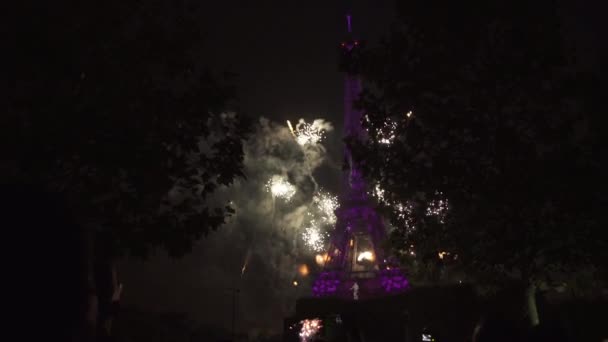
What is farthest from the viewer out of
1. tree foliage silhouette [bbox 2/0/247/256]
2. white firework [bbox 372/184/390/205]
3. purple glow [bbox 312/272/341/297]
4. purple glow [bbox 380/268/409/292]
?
purple glow [bbox 312/272/341/297]

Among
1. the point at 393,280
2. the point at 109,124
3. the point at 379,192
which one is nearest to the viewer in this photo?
the point at 109,124

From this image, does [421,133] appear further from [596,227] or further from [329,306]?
[329,306]

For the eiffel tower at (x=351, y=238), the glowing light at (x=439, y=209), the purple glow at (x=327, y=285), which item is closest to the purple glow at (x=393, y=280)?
the eiffel tower at (x=351, y=238)

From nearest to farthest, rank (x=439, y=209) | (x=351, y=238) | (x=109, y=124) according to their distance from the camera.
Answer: (x=109, y=124) < (x=439, y=209) < (x=351, y=238)

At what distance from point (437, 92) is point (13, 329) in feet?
44.2

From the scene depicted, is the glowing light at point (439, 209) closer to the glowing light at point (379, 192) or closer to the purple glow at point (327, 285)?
the glowing light at point (379, 192)

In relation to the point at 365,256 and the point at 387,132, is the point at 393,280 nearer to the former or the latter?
the point at 365,256

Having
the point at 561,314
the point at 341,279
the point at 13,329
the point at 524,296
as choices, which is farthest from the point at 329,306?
the point at 13,329

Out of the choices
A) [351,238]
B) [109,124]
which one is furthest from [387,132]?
[351,238]

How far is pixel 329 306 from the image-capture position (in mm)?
35219

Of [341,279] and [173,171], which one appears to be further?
[341,279]

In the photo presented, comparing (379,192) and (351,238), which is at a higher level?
(351,238)

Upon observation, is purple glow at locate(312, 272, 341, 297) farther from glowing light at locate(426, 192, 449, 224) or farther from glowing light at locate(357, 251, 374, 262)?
glowing light at locate(426, 192, 449, 224)


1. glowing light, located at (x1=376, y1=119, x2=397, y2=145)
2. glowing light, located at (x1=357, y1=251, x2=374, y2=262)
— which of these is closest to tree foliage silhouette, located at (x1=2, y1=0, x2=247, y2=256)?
glowing light, located at (x1=376, y1=119, x2=397, y2=145)
